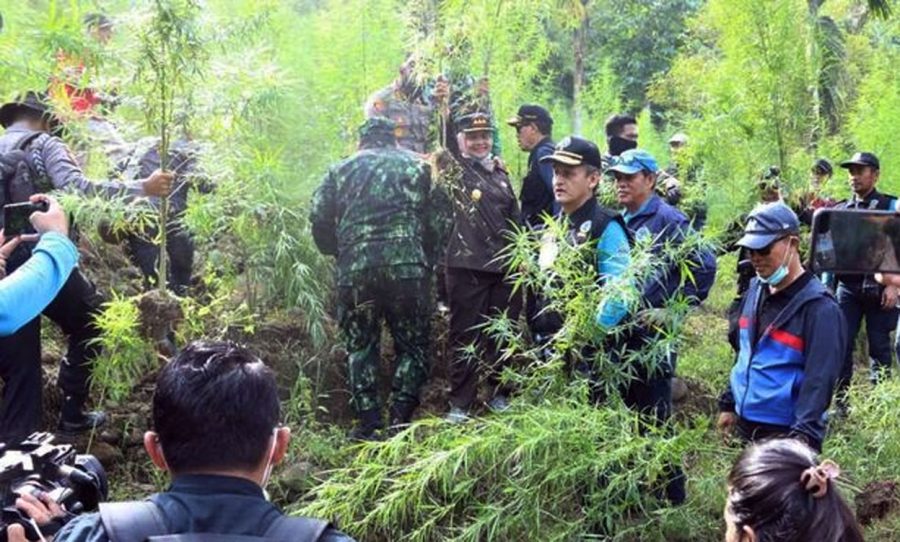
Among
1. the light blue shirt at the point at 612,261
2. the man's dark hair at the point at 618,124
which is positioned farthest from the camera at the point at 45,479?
the man's dark hair at the point at 618,124

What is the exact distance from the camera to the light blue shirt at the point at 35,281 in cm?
272

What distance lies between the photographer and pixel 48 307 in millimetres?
4625

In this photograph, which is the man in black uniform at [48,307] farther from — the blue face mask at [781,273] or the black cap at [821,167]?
the black cap at [821,167]

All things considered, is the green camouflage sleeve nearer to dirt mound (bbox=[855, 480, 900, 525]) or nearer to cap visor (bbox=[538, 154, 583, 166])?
cap visor (bbox=[538, 154, 583, 166])

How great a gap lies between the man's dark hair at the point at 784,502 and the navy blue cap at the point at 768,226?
1670mm

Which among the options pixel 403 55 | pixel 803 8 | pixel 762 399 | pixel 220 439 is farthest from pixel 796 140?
pixel 220 439

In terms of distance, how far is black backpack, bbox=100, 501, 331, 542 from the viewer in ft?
5.49

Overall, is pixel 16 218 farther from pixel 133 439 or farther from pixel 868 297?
pixel 868 297

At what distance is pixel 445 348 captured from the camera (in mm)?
6148

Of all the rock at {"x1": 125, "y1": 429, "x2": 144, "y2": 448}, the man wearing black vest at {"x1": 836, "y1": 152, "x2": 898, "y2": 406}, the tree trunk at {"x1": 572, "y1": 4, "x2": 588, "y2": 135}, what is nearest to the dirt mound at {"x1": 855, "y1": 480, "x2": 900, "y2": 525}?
the man wearing black vest at {"x1": 836, "y1": 152, "x2": 898, "y2": 406}

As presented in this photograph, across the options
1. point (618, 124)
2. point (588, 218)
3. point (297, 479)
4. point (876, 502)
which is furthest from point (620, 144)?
point (297, 479)

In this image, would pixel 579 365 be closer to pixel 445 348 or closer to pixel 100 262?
pixel 445 348

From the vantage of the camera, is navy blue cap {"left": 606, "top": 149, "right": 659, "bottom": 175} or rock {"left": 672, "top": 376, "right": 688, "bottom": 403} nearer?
navy blue cap {"left": 606, "top": 149, "right": 659, "bottom": 175}

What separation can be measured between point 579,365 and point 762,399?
2.68ft
